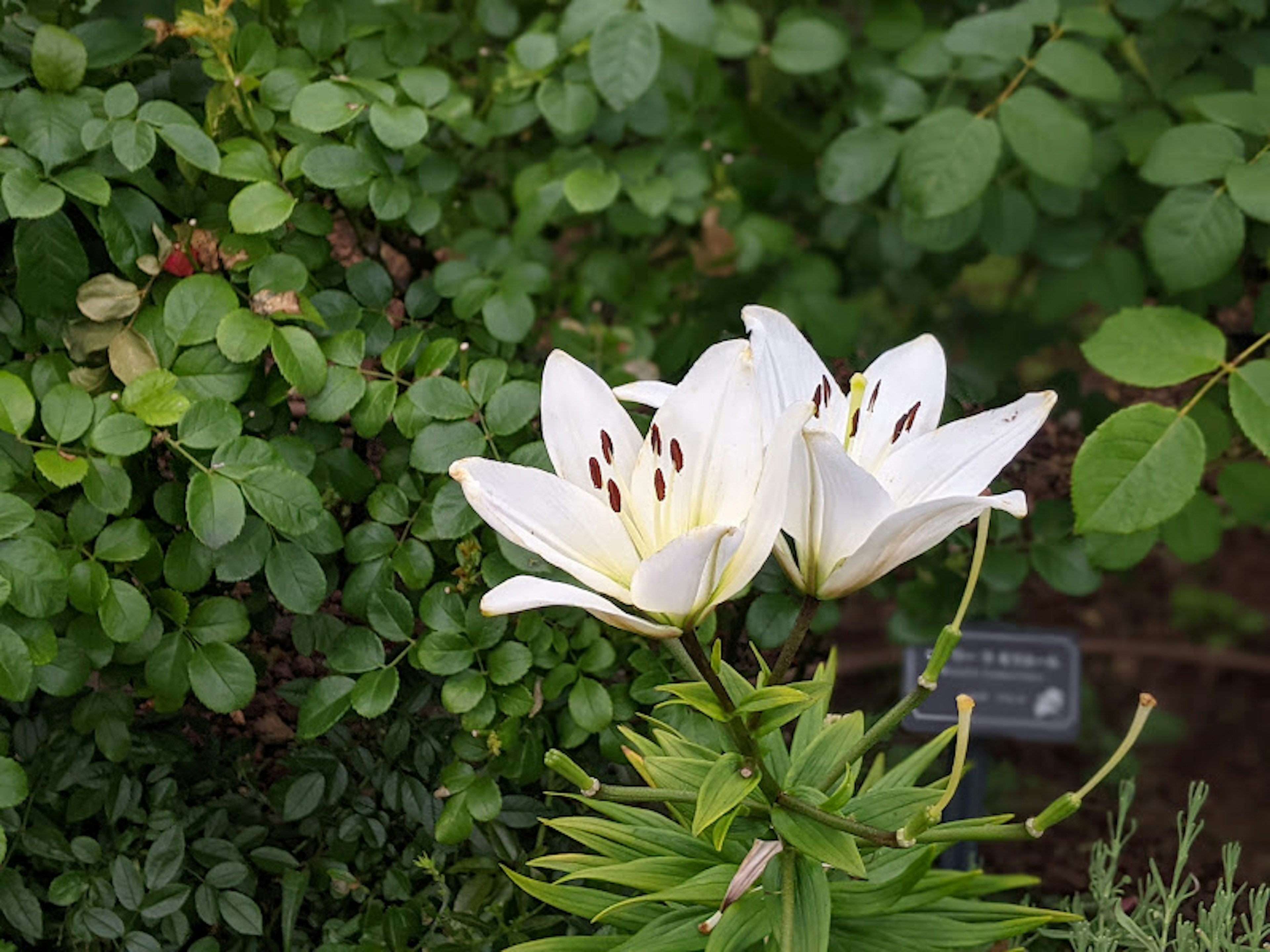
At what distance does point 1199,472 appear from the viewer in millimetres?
1118

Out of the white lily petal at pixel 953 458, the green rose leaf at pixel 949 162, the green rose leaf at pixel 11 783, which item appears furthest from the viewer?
the green rose leaf at pixel 949 162

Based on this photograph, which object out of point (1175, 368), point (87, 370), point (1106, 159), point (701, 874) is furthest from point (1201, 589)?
point (87, 370)

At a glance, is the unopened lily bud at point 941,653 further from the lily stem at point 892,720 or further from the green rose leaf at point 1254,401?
the green rose leaf at point 1254,401

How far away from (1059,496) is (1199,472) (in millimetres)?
343

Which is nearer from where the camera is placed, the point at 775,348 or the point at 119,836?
the point at 775,348

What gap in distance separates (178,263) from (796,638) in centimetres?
63

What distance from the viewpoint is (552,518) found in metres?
0.74

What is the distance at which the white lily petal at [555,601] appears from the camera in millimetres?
690

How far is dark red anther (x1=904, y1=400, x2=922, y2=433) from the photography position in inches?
32.5

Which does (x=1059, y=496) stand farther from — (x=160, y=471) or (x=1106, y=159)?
(x=160, y=471)

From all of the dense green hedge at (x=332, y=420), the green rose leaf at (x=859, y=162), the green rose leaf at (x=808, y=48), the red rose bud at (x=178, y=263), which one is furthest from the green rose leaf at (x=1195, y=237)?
the red rose bud at (x=178, y=263)

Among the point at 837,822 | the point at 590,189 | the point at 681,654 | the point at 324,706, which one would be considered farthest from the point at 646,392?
the point at 590,189

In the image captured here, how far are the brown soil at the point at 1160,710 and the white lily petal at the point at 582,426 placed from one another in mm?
884

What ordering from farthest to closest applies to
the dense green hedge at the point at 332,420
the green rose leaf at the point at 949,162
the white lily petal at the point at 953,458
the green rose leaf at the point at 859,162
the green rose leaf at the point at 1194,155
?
the green rose leaf at the point at 859,162 → the green rose leaf at the point at 949,162 → the green rose leaf at the point at 1194,155 → the dense green hedge at the point at 332,420 → the white lily petal at the point at 953,458
